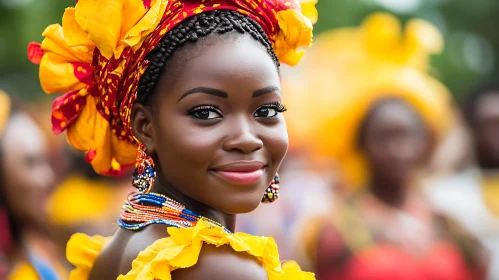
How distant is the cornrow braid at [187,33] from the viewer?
114 inches

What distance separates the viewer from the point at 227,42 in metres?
2.89

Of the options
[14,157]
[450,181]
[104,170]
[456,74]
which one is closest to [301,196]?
[450,181]

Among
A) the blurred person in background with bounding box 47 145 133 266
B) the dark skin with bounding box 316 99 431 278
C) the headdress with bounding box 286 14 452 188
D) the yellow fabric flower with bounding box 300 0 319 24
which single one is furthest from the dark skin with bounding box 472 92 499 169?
the yellow fabric flower with bounding box 300 0 319 24

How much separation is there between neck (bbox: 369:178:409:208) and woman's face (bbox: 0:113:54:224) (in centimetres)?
313

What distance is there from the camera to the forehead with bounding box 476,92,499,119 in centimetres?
852

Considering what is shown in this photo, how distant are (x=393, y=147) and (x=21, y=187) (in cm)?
326

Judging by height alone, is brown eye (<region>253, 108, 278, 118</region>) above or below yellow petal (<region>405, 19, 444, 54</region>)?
below

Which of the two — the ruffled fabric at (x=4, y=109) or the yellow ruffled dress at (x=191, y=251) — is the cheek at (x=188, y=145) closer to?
the yellow ruffled dress at (x=191, y=251)

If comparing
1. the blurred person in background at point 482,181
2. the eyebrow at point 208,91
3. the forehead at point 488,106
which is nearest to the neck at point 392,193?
the blurred person in background at point 482,181

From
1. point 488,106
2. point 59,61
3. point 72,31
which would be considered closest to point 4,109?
point 59,61

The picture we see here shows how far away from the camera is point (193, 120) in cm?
283

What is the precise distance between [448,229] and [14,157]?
383 centimetres

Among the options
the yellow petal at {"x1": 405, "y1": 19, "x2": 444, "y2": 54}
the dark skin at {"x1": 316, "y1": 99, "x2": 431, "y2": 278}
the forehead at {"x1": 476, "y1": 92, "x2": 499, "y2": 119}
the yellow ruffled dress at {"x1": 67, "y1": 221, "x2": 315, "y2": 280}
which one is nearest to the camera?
Answer: the yellow ruffled dress at {"x1": 67, "y1": 221, "x2": 315, "y2": 280}

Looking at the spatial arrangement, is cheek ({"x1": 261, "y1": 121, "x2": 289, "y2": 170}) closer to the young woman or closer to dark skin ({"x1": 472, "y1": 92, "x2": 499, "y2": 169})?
the young woman
